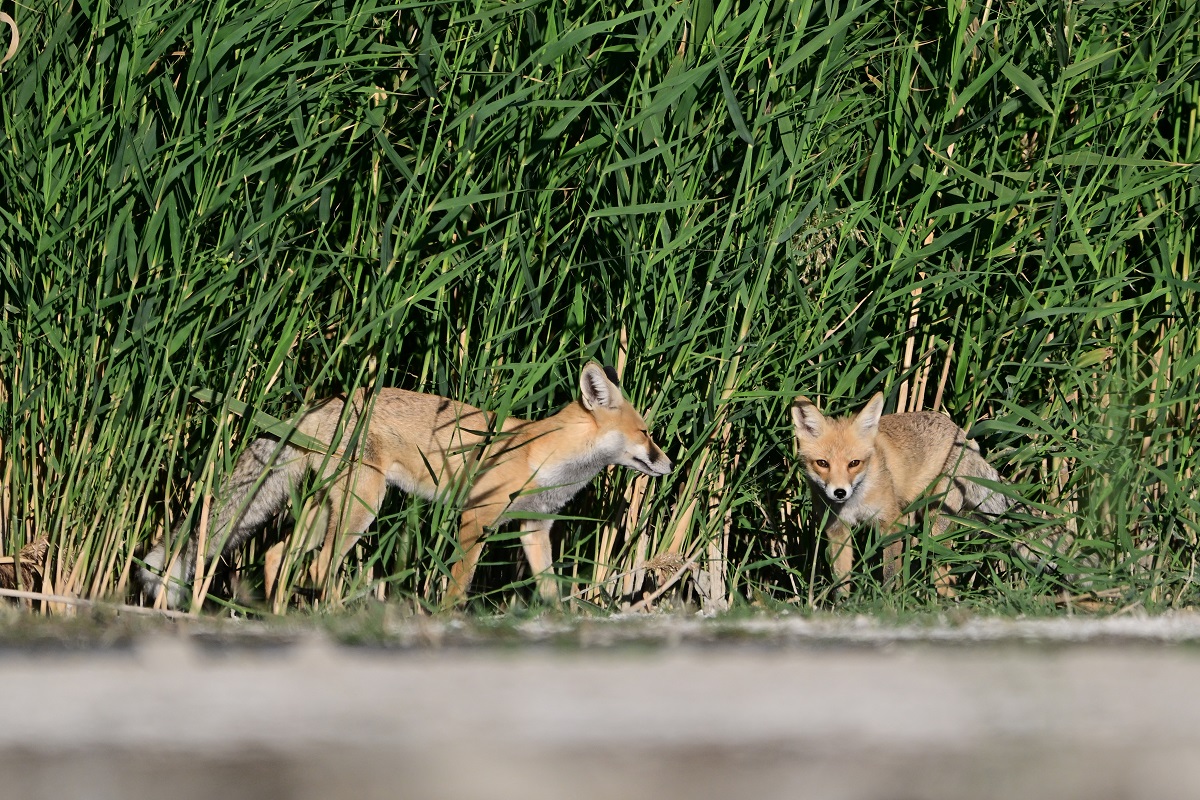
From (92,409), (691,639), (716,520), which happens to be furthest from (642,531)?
(691,639)

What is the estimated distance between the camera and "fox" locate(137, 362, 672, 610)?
4.67m

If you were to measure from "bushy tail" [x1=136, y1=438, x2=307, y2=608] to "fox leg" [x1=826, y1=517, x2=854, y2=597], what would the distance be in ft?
6.96

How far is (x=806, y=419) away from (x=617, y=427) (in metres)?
0.76

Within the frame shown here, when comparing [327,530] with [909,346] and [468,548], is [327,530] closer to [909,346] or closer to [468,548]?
[468,548]

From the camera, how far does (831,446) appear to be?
16.7 feet

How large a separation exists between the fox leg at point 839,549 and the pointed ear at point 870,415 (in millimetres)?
408

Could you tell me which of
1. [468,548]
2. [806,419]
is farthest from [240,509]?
[806,419]

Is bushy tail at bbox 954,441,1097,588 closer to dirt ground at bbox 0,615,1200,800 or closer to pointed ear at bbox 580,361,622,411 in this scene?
pointed ear at bbox 580,361,622,411

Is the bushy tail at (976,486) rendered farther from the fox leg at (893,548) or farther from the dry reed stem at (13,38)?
the dry reed stem at (13,38)

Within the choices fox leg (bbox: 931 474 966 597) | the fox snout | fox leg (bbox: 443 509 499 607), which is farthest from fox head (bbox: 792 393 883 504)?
fox leg (bbox: 443 509 499 607)

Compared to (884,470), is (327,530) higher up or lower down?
lower down

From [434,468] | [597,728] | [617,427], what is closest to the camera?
[597,728]

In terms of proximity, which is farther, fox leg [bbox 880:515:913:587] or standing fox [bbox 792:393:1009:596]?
standing fox [bbox 792:393:1009:596]

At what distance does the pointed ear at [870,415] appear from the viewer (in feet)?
16.9
